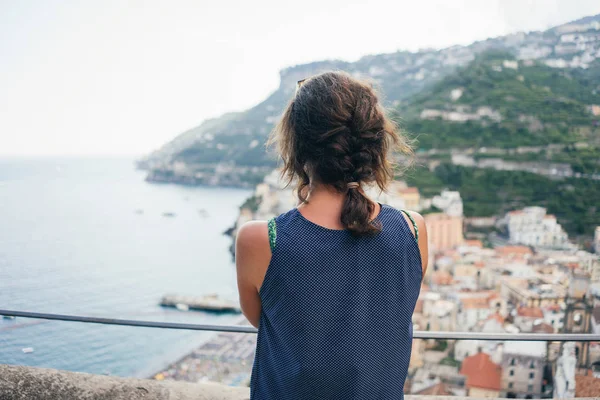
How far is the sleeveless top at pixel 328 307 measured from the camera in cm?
54

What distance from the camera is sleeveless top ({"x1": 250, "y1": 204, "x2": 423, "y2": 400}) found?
54 cm

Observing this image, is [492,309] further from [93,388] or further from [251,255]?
[251,255]

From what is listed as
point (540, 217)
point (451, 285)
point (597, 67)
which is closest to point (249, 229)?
point (451, 285)

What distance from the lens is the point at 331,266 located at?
0.54 meters

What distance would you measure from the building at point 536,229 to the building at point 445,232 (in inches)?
73.9

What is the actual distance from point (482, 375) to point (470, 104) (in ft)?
77.2

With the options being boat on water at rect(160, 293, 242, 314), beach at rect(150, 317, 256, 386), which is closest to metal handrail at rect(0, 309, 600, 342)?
beach at rect(150, 317, 256, 386)

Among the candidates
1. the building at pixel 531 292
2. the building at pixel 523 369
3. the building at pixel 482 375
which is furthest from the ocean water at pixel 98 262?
the building at pixel 531 292

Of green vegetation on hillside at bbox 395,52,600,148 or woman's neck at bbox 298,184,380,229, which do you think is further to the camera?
green vegetation on hillside at bbox 395,52,600,148

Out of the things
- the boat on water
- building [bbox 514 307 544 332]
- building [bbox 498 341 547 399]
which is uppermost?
building [bbox 498 341 547 399]

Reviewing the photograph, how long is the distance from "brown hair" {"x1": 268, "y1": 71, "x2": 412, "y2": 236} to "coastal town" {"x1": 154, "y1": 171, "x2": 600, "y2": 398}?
0.05 meters

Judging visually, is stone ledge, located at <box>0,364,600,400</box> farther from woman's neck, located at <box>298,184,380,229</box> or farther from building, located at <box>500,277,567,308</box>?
building, located at <box>500,277,567,308</box>

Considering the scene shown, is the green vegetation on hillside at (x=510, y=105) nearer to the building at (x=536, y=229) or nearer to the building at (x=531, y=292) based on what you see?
the building at (x=536, y=229)

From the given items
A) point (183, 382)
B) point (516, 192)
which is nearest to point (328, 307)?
point (183, 382)
